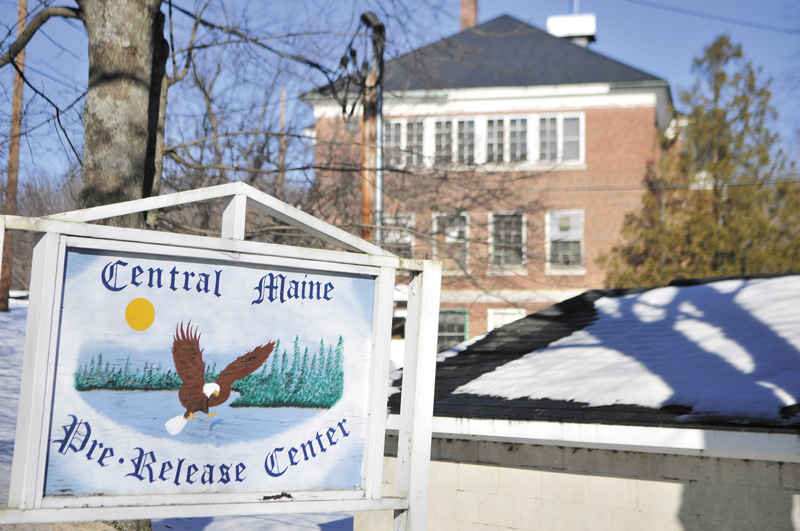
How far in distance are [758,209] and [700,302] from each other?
15688 millimetres

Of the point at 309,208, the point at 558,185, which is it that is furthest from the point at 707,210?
the point at 309,208

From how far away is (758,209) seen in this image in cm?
2173

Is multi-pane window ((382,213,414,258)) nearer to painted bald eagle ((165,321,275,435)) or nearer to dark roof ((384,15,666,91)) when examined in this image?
painted bald eagle ((165,321,275,435))

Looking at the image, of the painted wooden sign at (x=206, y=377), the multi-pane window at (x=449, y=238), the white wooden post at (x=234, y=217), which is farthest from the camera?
the multi-pane window at (x=449, y=238)

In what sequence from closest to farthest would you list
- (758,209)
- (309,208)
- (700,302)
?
(700,302) < (309,208) < (758,209)

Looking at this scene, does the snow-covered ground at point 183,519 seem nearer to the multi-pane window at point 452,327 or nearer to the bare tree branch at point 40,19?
the bare tree branch at point 40,19

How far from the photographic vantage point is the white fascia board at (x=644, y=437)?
4.51m

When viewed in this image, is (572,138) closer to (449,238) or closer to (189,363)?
(449,238)

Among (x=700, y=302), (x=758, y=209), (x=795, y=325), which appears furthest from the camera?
(x=758, y=209)

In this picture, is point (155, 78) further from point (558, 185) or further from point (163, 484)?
point (558, 185)

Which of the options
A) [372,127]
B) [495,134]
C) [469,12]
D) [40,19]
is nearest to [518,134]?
[495,134]

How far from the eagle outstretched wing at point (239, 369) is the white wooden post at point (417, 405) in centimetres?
70

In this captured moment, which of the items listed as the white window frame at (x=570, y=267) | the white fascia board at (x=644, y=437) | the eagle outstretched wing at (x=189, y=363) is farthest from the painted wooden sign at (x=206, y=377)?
the white window frame at (x=570, y=267)

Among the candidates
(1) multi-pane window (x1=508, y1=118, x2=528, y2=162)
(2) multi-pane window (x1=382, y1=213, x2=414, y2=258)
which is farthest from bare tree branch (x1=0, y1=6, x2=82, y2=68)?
(1) multi-pane window (x1=508, y1=118, x2=528, y2=162)
